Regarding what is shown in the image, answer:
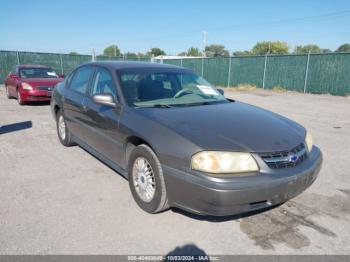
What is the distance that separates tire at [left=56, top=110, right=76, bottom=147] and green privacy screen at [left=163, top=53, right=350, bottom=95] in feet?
50.1

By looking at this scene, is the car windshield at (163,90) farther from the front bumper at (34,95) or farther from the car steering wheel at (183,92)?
the front bumper at (34,95)

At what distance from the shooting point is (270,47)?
73.3 m

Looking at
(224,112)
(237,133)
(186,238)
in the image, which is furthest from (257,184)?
(224,112)

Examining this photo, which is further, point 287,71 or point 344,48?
point 344,48

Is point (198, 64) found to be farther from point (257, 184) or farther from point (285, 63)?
point (257, 184)

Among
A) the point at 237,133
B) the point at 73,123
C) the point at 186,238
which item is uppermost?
the point at 237,133

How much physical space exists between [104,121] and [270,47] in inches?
2981

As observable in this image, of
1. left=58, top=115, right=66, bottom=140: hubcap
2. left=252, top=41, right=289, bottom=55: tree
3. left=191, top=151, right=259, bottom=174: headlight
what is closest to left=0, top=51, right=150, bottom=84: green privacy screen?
left=58, top=115, right=66, bottom=140: hubcap

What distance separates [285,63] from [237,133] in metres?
17.7

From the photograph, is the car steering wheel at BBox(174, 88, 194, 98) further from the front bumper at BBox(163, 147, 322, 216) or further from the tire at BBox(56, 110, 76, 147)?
the tire at BBox(56, 110, 76, 147)

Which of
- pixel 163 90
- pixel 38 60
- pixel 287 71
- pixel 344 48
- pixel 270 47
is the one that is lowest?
pixel 287 71

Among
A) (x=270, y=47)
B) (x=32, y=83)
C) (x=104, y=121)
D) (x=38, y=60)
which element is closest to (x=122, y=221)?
(x=104, y=121)

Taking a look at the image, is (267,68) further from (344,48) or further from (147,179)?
(344,48)

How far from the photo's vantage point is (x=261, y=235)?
293 centimetres
